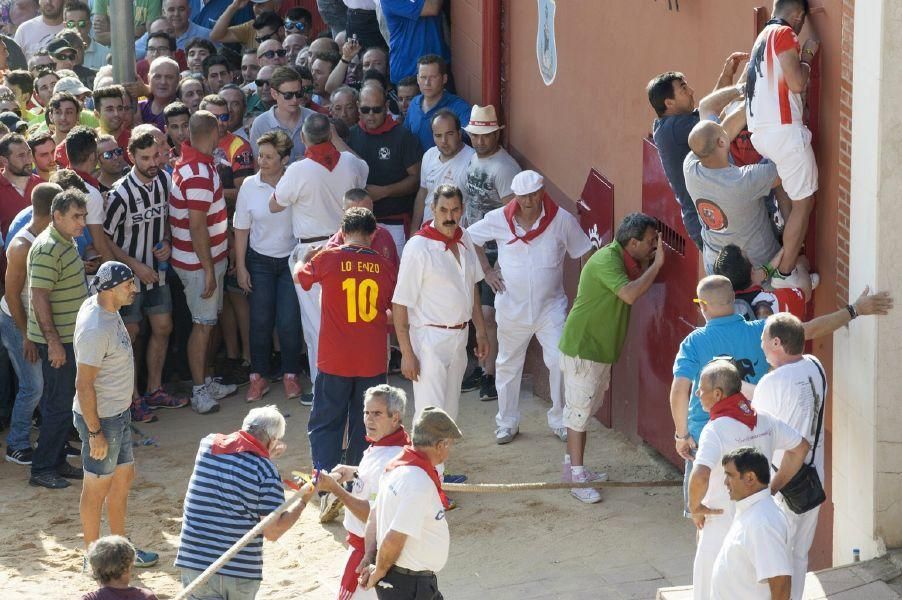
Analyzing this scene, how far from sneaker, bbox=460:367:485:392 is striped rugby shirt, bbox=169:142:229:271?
2202mm

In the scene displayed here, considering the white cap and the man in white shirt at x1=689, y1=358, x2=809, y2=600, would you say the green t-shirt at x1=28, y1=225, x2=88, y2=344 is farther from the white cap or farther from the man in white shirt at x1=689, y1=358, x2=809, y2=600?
the man in white shirt at x1=689, y1=358, x2=809, y2=600

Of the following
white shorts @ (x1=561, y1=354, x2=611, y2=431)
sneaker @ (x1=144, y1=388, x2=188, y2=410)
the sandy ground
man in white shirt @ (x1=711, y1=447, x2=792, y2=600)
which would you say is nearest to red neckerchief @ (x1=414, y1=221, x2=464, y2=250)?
white shorts @ (x1=561, y1=354, x2=611, y2=431)

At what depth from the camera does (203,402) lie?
1075cm

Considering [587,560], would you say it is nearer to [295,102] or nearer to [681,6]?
[681,6]

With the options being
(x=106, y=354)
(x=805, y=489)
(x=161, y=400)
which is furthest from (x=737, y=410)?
(x=161, y=400)

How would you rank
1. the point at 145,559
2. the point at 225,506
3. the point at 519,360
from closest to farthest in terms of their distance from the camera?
the point at 225,506, the point at 145,559, the point at 519,360

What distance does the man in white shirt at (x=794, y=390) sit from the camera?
6.09 metres

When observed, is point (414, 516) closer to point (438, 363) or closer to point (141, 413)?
point (438, 363)

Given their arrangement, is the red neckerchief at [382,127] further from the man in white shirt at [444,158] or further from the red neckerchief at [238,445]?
the red neckerchief at [238,445]

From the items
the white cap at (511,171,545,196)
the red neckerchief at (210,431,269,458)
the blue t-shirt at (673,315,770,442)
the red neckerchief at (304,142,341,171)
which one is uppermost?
the red neckerchief at (304,142,341,171)

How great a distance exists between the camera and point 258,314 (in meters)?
10.8

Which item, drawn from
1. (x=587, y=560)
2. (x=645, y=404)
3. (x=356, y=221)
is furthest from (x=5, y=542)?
(x=645, y=404)

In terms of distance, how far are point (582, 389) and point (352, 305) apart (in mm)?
1536

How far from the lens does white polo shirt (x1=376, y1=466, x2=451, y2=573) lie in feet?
18.5
